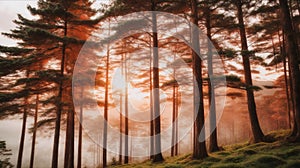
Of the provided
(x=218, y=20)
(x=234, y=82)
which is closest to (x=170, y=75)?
(x=218, y=20)

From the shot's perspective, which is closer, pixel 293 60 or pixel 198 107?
pixel 293 60

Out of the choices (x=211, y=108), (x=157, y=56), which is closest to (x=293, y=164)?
(x=211, y=108)

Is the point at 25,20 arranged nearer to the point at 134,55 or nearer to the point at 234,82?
the point at 134,55

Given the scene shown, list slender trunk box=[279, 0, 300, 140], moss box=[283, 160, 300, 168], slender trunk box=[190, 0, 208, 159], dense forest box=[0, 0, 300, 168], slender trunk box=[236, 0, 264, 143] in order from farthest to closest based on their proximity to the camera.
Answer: slender trunk box=[236, 0, 264, 143]
dense forest box=[0, 0, 300, 168]
slender trunk box=[190, 0, 208, 159]
slender trunk box=[279, 0, 300, 140]
moss box=[283, 160, 300, 168]

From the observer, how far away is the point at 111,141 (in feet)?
129

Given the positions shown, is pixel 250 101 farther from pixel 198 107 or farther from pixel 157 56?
pixel 157 56

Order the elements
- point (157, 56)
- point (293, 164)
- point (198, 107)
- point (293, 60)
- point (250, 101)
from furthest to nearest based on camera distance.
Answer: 1. point (157, 56)
2. point (250, 101)
3. point (198, 107)
4. point (293, 60)
5. point (293, 164)

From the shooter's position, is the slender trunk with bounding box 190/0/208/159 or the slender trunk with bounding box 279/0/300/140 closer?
the slender trunk with bounding box 279/0/300/140

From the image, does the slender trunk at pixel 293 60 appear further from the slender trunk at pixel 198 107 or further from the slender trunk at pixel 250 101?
the slender trunk at pixel 198 107

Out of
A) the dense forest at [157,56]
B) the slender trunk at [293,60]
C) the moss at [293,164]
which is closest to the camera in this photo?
the moss at [293,164]

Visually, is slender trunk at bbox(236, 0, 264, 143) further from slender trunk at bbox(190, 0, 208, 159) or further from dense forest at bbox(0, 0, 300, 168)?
slender trunk at bbox(190, 0, 208, 159)

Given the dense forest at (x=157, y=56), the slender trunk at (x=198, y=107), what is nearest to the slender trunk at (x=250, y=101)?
the dense forest at (x=157, y=56)

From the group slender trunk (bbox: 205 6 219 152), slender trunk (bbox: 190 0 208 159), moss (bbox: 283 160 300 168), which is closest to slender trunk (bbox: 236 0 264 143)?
slender trunk (bbox: 205 6 219 152)

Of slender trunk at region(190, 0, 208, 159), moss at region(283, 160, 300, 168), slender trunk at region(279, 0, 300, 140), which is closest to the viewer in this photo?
moss at region(283, 160, 300, 168)
